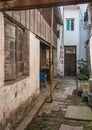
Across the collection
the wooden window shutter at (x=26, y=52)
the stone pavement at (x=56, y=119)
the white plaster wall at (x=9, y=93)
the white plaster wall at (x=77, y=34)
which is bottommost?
the stone pavement at (x=56, y=119)

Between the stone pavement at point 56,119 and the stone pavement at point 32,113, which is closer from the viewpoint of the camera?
the stone pavement at point 32,113

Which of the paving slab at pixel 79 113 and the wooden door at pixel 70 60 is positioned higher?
the wooden door at pixel 70 60

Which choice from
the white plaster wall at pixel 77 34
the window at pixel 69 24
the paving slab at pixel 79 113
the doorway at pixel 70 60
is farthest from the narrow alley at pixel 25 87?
the window at pixel 69 24

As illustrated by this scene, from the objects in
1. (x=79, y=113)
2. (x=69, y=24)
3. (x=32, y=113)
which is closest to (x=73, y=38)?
(x=69, y=24)

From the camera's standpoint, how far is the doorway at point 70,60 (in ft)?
71.2

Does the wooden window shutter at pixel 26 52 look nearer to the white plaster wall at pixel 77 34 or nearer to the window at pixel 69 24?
the white plaster wall at pixel 77 34

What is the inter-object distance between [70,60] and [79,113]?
14.1 m

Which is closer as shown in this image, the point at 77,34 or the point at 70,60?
the point at 77,34

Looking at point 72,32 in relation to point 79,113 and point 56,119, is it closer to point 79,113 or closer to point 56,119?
point 79,113

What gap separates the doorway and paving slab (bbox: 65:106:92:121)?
13.0 m

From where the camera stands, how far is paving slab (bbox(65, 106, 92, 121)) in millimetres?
7391

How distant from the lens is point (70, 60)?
71.6ft

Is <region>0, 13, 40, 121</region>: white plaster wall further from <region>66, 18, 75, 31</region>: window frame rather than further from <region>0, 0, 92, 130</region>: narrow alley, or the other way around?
<region>66, 18, 75, 31</region>: window frame

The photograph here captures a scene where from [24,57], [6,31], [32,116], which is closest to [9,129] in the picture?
[32,116]
